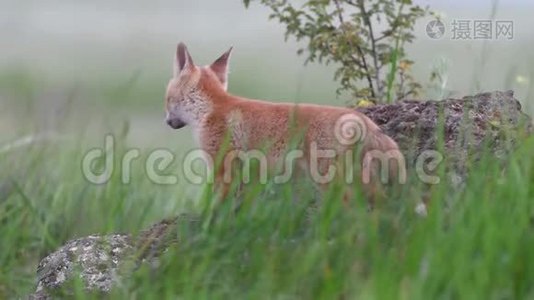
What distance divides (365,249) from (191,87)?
6.10ft

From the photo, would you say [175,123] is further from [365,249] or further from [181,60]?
[365,249]

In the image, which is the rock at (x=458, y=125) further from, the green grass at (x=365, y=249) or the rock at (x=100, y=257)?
the rock at (x=100, y=257)

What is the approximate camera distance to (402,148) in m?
5.75

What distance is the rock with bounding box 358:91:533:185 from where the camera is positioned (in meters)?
5.49

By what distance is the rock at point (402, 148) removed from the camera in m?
5.12

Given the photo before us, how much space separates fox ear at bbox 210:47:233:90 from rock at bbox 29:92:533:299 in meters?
0.70

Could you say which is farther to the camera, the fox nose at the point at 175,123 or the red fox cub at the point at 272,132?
the fox nose at the point at 175,123

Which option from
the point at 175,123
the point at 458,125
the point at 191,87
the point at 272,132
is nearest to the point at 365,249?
the point at 272,132

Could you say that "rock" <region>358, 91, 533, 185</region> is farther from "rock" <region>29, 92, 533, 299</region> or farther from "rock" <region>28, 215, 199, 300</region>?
"rock" <region>28, 215, 199, 300</region>

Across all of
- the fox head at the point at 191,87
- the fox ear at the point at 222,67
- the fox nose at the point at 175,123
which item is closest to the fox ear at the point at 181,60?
the fox head at the point at 191,87

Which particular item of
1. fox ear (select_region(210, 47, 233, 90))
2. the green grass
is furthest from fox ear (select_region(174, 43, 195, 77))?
the green grass

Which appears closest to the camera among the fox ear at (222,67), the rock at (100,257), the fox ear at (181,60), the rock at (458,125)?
the rock at (100,257)

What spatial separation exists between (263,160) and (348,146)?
14.6 inches

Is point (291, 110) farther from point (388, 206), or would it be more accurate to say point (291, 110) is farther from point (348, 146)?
point (388, 206)
